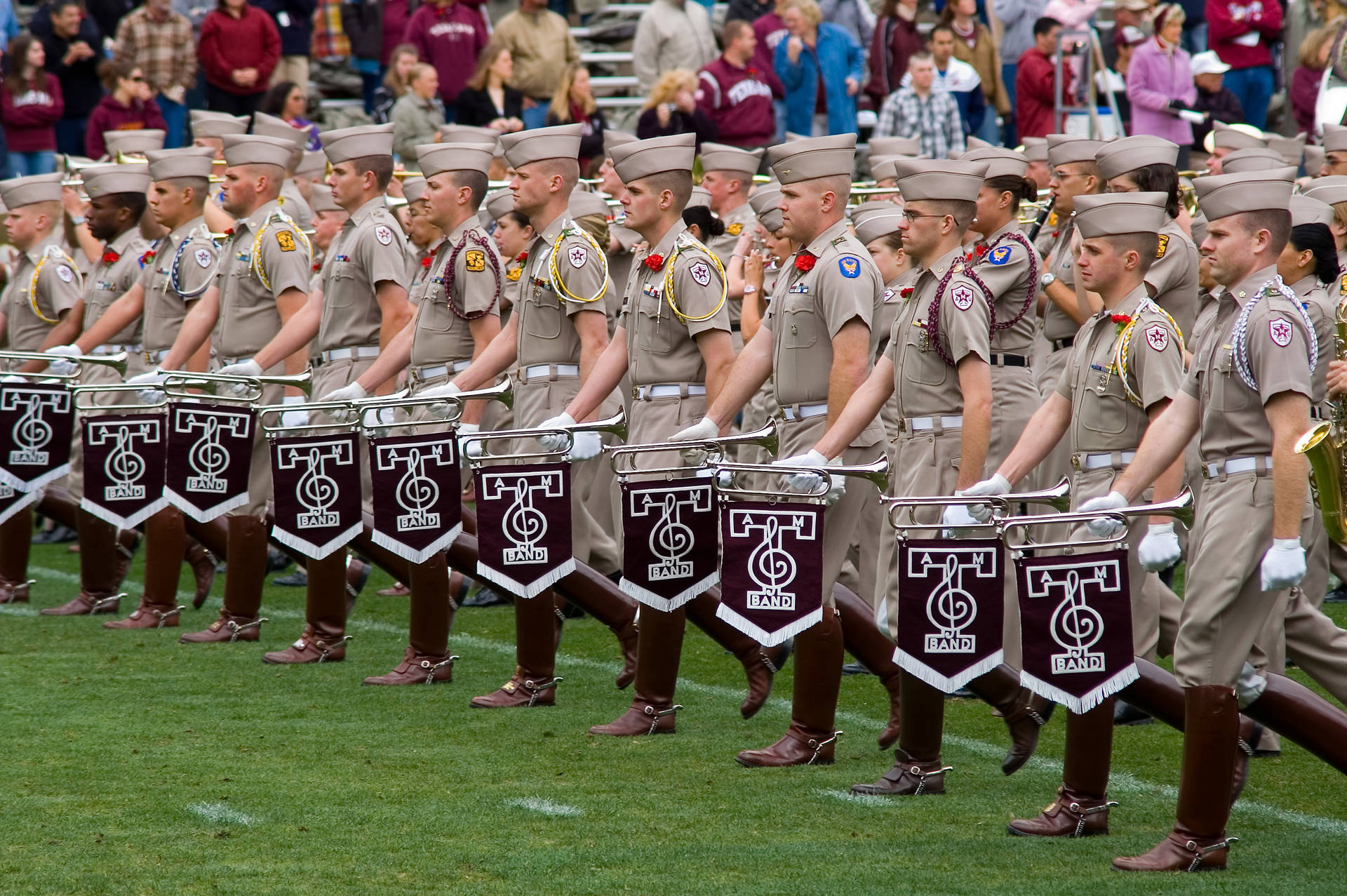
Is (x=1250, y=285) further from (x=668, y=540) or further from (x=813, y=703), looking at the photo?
(x=668, y=540)

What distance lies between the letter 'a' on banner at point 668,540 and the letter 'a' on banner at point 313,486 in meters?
1.70

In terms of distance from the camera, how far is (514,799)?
5.99 m

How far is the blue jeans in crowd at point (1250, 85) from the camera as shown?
15.6 metres

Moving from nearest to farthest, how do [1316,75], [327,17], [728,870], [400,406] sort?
[728,870] < [400,406] < [1316,75] < [327,17]

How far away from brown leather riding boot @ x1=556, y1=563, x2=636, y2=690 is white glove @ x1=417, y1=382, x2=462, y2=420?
0.87 meters

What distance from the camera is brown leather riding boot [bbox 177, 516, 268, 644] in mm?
8789

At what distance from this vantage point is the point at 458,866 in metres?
5.23

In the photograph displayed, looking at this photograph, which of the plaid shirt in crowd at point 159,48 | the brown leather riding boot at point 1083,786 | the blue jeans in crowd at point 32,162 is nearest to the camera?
the brown leather riding boot at point 1083,786

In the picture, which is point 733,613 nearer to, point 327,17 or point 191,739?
point 191,739

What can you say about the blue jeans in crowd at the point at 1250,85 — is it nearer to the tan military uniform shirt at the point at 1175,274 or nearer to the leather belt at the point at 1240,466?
the tan military uniform shirt at the point at 1175,274

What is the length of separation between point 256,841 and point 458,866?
668mm

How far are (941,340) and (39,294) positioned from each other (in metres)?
6.43

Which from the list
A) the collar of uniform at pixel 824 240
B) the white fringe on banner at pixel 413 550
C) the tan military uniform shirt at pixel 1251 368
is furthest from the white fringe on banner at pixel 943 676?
the white fringe on banner at pixel 413 550

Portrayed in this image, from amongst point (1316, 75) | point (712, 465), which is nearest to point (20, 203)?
point (712, 465)
